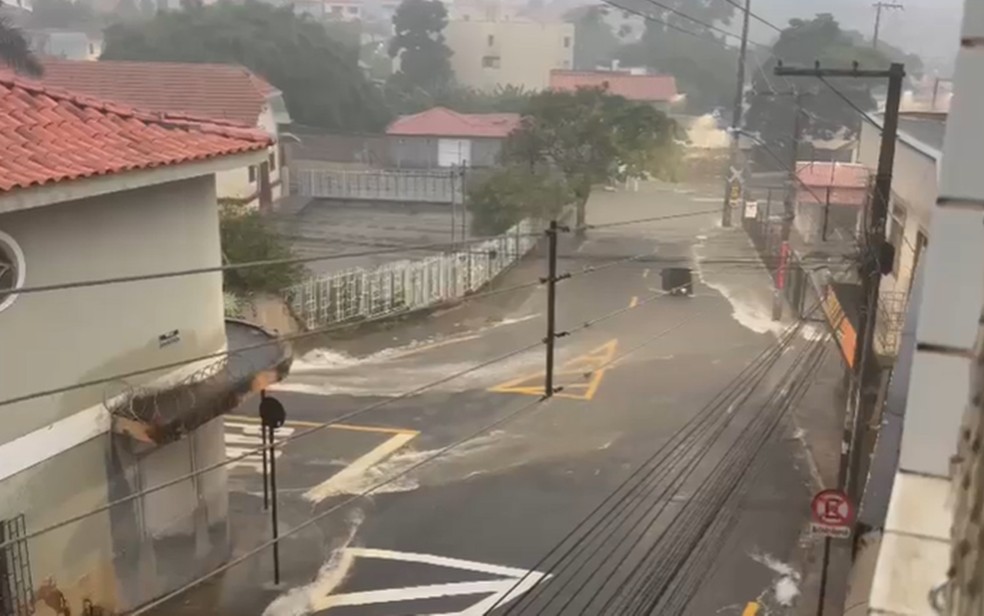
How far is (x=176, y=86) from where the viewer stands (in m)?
29.1

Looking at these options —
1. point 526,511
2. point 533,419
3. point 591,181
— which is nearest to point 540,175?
point 591,181

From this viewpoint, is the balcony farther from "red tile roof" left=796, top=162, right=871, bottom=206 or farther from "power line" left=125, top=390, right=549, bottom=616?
"red tile roof" left=796, top=162, right=871, bottom=206

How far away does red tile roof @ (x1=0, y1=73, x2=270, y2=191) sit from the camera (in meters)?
6.80

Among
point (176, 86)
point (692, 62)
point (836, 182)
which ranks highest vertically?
point (692, 62)

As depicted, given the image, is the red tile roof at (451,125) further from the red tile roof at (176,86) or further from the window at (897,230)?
the window at (897,230)

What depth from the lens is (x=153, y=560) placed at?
927 cm

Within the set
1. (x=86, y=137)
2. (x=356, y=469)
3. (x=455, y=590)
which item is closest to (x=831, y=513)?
(x=455, y=590)

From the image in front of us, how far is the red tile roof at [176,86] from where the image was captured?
92.9 ft

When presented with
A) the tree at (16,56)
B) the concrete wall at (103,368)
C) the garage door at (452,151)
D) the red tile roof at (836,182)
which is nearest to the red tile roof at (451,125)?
the garage door at (452,151)

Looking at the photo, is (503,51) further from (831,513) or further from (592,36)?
(831,513)

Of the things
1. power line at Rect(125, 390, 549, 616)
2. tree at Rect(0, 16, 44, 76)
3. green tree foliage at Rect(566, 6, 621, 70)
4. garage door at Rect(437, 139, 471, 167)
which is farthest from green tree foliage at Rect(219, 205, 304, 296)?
green tree foliage at Rect(566, 6, 621, 70)

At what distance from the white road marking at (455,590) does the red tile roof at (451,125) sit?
26853 millimetres

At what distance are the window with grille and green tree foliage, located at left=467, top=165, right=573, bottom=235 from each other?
71.1ft

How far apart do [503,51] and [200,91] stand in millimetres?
29114
